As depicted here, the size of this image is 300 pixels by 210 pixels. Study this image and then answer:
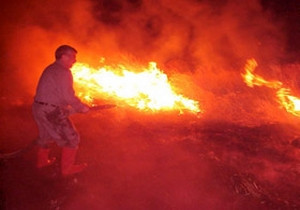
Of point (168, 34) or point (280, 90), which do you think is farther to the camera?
point (168, 34)

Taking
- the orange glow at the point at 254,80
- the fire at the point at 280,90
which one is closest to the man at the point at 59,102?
the fire at the point at 280,90

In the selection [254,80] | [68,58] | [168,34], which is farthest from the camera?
[168,34]

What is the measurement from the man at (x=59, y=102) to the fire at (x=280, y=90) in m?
6.25

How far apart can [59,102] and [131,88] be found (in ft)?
14.6

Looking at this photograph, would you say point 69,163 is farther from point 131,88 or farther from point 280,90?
point 280,90

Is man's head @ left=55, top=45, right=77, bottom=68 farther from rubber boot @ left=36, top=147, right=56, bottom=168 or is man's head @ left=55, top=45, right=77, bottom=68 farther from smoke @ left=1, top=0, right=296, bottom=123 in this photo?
smoke @ left=1, top=0, right=296, bottom=123

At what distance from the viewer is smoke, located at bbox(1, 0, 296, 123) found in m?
12.7

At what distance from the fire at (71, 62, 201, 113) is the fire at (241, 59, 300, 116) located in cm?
251

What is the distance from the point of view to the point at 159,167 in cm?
638

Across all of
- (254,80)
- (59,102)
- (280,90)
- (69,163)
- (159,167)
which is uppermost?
(254,80)

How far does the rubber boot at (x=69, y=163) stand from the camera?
19.1 feet

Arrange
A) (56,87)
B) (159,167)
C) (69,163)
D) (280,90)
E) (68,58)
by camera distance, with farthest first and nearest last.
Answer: (280,90), (159,167), (69,163), (68,58), (56,87)

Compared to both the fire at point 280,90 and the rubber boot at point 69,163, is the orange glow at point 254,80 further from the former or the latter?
the rubber boot at point 69,163

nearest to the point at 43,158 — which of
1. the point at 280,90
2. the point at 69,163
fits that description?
the point at 69,163
